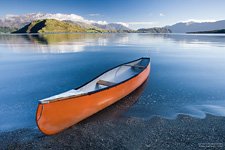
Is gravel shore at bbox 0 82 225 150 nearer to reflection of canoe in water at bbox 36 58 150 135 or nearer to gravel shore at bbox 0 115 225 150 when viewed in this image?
gravel shore at bbox 0 115 225 150

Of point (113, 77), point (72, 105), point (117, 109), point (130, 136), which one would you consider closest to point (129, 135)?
point (130, 136)

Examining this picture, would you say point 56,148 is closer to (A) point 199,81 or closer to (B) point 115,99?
(B) point 115,99

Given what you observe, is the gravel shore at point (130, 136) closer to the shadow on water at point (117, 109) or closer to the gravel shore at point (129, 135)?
the gravel shore at point (129, 135)

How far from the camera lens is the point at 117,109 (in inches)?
412

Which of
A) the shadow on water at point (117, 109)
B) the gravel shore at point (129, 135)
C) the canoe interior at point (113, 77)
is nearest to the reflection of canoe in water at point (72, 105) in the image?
the canoe interior at point (113, 77)

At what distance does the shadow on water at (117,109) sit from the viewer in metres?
9.39

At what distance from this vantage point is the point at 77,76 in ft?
59.4

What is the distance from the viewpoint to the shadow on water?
9.39 meters

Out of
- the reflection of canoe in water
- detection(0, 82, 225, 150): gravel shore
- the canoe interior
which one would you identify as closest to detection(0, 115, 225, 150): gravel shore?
detection(0, 82, 225, 150): gravel shore

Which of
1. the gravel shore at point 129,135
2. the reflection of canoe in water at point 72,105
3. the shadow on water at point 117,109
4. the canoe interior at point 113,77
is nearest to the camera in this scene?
the gravel shore at point 129,135

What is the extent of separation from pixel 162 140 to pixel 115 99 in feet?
13.9

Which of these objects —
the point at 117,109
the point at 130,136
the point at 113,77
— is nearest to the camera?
the point at 130,136

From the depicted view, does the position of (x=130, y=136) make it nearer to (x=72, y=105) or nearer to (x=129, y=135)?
(x=129, y=135)

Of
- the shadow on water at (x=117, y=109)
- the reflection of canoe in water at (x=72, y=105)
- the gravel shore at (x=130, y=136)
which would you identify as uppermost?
the reflection of canoe in water at (x=72, y=105)
